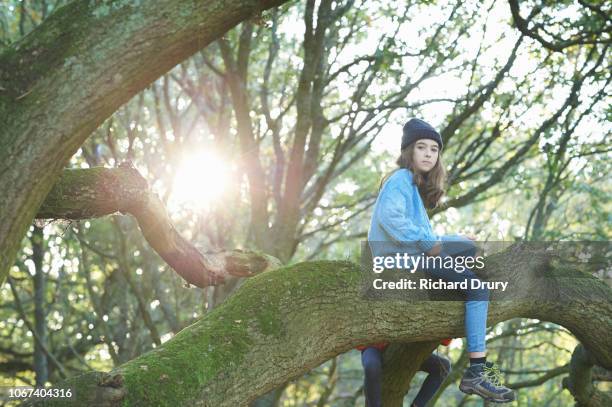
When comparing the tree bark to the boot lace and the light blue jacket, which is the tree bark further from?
the boot lace

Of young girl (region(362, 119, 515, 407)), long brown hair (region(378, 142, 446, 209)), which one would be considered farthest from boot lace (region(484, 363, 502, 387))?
long brown hair (region(378, 142, 446, 209))

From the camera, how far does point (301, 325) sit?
4.00 metres

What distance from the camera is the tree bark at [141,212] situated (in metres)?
4.16

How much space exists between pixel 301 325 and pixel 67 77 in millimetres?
1871

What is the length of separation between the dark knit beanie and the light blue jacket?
1.13ft

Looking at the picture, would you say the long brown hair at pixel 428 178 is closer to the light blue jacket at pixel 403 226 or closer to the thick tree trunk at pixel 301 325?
the light blue jacket at pixel 403 226

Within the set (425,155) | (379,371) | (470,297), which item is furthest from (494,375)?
(425,155)

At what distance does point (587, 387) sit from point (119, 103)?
5.40m

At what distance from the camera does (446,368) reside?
5500 millimetres

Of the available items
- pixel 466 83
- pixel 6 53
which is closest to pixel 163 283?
pixel 466 83

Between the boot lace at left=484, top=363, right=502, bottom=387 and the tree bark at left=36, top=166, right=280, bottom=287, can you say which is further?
the boot lace at left=484, top=363, right=502, bottom=387

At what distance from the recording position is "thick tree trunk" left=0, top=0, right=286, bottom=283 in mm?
3238

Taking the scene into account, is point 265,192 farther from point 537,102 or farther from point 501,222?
point 501,222

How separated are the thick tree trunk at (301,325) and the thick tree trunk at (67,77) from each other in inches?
36.3
